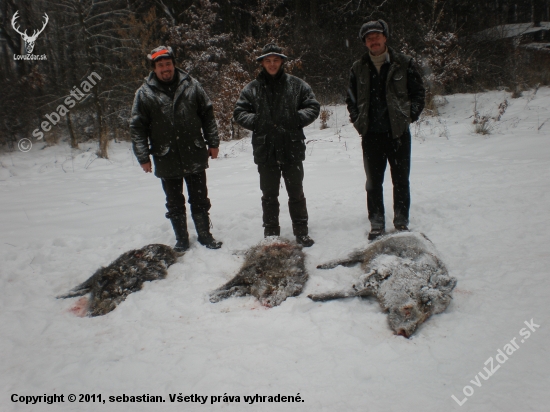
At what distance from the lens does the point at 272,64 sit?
11.2 ft

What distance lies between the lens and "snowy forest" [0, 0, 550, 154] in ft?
36.0

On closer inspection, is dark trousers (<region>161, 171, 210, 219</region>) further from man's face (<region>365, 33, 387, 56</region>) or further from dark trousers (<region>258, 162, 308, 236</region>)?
man's face (<region>365, 33, 387, 56</region>)

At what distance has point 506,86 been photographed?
38.8 ft

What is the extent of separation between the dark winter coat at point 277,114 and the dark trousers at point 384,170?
71cm

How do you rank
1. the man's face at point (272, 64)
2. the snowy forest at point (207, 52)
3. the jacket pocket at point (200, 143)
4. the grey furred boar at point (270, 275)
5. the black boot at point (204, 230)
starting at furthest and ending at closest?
the snowy forest at point (207, 52) → the black boot at point (204, 230) → the jacket pocket at point (200, 143) → the man's face at point (272, 64) → the grey furred boar at point (270, 275)

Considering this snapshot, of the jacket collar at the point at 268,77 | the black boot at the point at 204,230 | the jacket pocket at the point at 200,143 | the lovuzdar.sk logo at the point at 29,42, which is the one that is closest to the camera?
the jacket collar at the point at 268,77

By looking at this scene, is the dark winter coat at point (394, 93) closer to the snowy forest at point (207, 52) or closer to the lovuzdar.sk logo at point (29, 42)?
the snowy forest at point (207, 52)

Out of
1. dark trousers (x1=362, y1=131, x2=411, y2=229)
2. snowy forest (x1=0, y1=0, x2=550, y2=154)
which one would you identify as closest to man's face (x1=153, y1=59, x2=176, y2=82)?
dark trousers (x1=362, y1=131, x2=411, y2=229)

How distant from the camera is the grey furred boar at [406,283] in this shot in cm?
238

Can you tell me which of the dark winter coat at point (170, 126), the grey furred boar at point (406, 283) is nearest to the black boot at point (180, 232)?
the dark winter coat at point (170, 126)

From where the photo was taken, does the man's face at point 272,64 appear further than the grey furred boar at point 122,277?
Yes

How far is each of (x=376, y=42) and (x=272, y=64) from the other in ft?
3.28

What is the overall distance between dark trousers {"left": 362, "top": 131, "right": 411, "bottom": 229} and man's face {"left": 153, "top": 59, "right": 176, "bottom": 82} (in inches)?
82.3

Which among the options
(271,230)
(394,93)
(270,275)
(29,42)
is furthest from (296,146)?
(29,42)
